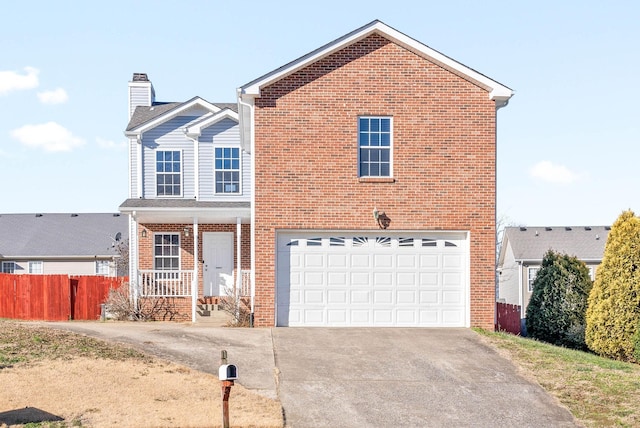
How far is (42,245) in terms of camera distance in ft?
127

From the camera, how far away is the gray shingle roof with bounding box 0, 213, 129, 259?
38406 millimetres

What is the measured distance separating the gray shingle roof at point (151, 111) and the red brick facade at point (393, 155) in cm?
755

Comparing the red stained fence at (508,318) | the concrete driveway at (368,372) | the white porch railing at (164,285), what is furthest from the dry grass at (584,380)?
the white porch railing at (164,285)

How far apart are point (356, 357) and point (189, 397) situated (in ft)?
13.5

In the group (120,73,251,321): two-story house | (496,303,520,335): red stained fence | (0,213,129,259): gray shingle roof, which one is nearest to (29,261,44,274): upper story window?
(0,213,129,259): gray shingle roof

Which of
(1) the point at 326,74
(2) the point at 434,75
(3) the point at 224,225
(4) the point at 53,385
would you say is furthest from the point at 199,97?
(4) the point at 53,385

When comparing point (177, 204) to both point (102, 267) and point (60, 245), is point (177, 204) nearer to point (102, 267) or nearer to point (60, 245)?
point (102, 267)

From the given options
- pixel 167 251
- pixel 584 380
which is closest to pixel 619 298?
pixel 584 380

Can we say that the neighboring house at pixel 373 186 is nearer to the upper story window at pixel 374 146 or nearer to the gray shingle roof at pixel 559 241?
the upper story window at pixel 374 146

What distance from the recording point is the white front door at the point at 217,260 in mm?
24016

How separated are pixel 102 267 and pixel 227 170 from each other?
18436 mm

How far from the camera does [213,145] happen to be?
2366 cm

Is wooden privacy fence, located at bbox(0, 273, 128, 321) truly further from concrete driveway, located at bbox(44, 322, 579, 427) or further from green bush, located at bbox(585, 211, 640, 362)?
green bush, located at bbox(585, 211, 640, 362)

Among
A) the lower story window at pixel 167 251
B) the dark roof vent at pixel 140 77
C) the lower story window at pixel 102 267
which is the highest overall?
the dark roof vent at pixel 140 77
